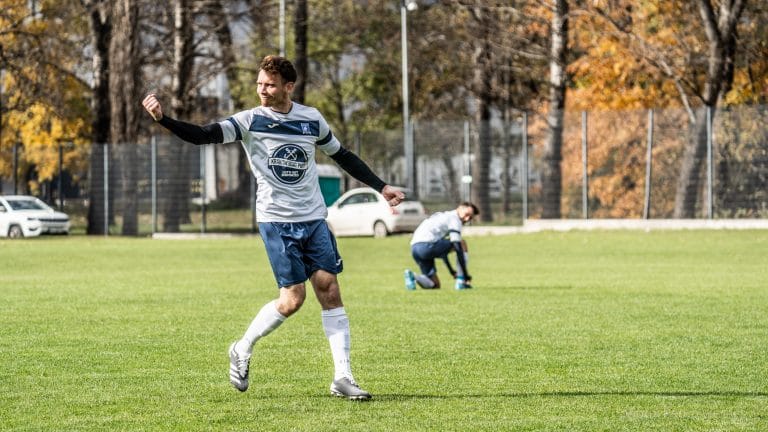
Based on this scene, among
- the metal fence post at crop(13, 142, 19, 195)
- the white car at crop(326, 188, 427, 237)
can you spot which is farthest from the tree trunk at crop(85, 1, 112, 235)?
the white car at crop(326, 188, 427, 237)

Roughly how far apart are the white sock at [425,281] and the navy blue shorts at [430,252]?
4.2 inches

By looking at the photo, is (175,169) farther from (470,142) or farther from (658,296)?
(658,296)

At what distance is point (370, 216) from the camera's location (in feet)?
127

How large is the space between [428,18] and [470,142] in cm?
1748

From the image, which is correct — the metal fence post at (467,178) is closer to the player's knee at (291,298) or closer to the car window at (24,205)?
the car window at (24,205)

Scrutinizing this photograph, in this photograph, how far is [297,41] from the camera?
140ft

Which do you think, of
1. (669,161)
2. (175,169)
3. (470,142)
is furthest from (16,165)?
(669,161)

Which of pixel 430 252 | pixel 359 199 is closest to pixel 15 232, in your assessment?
pixel 359 199

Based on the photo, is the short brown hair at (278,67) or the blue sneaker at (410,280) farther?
the blue sneaker at (410,280)

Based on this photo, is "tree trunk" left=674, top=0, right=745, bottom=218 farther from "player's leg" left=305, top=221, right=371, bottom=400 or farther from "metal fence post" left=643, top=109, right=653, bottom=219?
"player's leg" left=305, top=221, right=371, bottom=400

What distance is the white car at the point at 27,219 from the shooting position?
42.2 metres

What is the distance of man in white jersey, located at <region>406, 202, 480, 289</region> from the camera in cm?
1834

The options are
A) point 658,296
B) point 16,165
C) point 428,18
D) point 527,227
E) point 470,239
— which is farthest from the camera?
point 428,18

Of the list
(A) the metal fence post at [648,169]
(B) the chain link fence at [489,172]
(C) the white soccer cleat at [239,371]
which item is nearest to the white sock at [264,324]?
(C) the white soccer cleat at [239,371]
